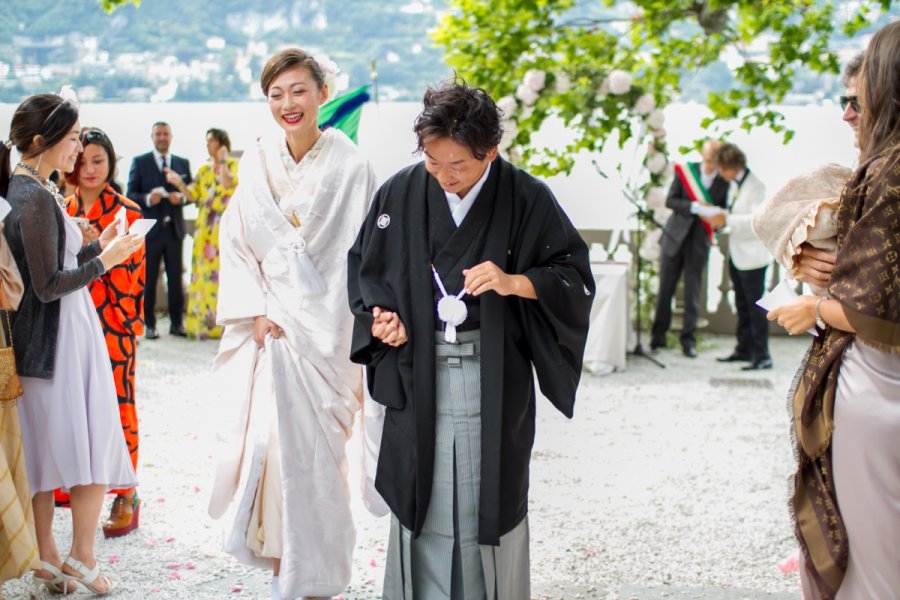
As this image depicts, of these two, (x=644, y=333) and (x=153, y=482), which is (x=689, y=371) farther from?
(x=153, y=482)

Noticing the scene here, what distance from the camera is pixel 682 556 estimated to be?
4.06 metres

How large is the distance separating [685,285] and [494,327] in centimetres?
602

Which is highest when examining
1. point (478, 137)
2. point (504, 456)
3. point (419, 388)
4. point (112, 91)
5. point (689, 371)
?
point (112, 91)

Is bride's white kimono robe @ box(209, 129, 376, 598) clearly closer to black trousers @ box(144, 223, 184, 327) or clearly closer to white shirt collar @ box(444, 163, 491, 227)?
white shirt collar @ box(444, 163, 491, 227)

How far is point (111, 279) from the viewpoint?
412 cm

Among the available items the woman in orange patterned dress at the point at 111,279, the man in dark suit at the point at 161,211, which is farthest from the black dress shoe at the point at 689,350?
the woman in orange patterned dress at the point at 111,279

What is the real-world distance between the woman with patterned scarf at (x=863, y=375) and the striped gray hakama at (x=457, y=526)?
87cm

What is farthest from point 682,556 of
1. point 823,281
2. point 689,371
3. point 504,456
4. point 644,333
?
point 644,333

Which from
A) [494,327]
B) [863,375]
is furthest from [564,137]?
[863,375]

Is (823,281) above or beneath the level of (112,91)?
beneath

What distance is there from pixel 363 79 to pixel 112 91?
8.73ft

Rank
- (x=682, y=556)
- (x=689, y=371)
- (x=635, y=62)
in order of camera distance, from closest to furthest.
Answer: (x=682, y=556)
(x=689, y=371)
(x=635, y=62)

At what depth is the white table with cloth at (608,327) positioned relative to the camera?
25.0 ft

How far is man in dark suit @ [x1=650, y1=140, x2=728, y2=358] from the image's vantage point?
8211 millimetres
